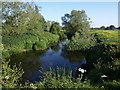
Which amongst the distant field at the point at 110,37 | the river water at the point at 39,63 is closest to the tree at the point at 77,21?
the distant field at the point at 110,37

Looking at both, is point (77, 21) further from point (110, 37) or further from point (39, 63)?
point (39, 63)

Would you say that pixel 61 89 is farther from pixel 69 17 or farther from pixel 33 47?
pixel 69 17

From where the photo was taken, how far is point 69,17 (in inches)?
3179

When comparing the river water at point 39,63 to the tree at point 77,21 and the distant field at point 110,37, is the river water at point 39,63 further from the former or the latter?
the tree at point 77,21

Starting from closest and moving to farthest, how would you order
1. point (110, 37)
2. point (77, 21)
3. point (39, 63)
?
point (39, 63) < point (110, 37) < point (77, 21)

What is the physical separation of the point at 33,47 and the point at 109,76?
116ft

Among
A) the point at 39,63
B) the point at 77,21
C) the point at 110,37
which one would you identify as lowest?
the point at 39,63

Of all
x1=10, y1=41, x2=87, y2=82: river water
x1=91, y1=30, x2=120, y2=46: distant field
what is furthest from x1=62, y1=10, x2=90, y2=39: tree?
x1=10, y1=41, x2=87, y2=82: river water

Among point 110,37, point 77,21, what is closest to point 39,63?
point 110,37

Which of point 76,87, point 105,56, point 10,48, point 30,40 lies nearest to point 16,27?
point 30,40

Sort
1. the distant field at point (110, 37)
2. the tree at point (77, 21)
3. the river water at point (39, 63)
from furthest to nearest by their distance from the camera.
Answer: the tree at point (77, 21) < the distant field at point (110, 37) < the river water at point (39, 63)

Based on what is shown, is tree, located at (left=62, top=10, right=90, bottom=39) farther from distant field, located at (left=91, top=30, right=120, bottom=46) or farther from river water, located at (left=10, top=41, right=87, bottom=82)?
river water, located at (left=10, top=41, right=87, bottom=82)

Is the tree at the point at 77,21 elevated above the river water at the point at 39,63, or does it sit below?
above

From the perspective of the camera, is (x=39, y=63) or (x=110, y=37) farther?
(x=110, y=37)
